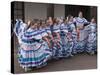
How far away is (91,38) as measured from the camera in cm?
445

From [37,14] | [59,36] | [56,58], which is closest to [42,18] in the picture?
[37,14]

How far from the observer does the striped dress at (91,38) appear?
443cm

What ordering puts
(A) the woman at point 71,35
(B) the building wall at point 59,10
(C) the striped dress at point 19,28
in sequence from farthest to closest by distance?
1. (A) the woman at point 71,35
2. (B) the building wall at point 59,10
3. (C) the striped dress at point 19,28

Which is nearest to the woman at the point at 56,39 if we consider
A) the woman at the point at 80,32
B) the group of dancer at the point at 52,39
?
the group of dancer at the point at 52,39

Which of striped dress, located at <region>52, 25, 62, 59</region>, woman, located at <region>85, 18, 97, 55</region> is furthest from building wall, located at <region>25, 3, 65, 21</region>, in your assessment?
woman, located at <region>85, 18, 97, 55</region>

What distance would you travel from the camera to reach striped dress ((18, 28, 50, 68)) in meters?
3.92

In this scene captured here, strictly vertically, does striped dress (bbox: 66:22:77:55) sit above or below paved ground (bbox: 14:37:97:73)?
above

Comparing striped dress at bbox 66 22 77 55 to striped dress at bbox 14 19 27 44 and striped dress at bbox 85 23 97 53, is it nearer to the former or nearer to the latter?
striped dress at bbox 85 23 97 53

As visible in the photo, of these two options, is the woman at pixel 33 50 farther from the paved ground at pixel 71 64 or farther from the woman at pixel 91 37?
the woman at pixel 91 37

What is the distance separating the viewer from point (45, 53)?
4070 millimetres

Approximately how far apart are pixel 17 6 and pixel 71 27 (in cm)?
106

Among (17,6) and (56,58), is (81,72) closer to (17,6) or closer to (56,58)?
(56,58)

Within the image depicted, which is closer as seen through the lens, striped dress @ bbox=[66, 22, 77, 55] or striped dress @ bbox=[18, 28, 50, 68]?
striped dress @ bbox=[18, 28, 50, 68]

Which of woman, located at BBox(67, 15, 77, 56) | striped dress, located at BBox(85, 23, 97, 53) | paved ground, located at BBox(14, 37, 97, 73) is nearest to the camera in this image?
paved ground, located at BBox(14, 37, 97, 73)
